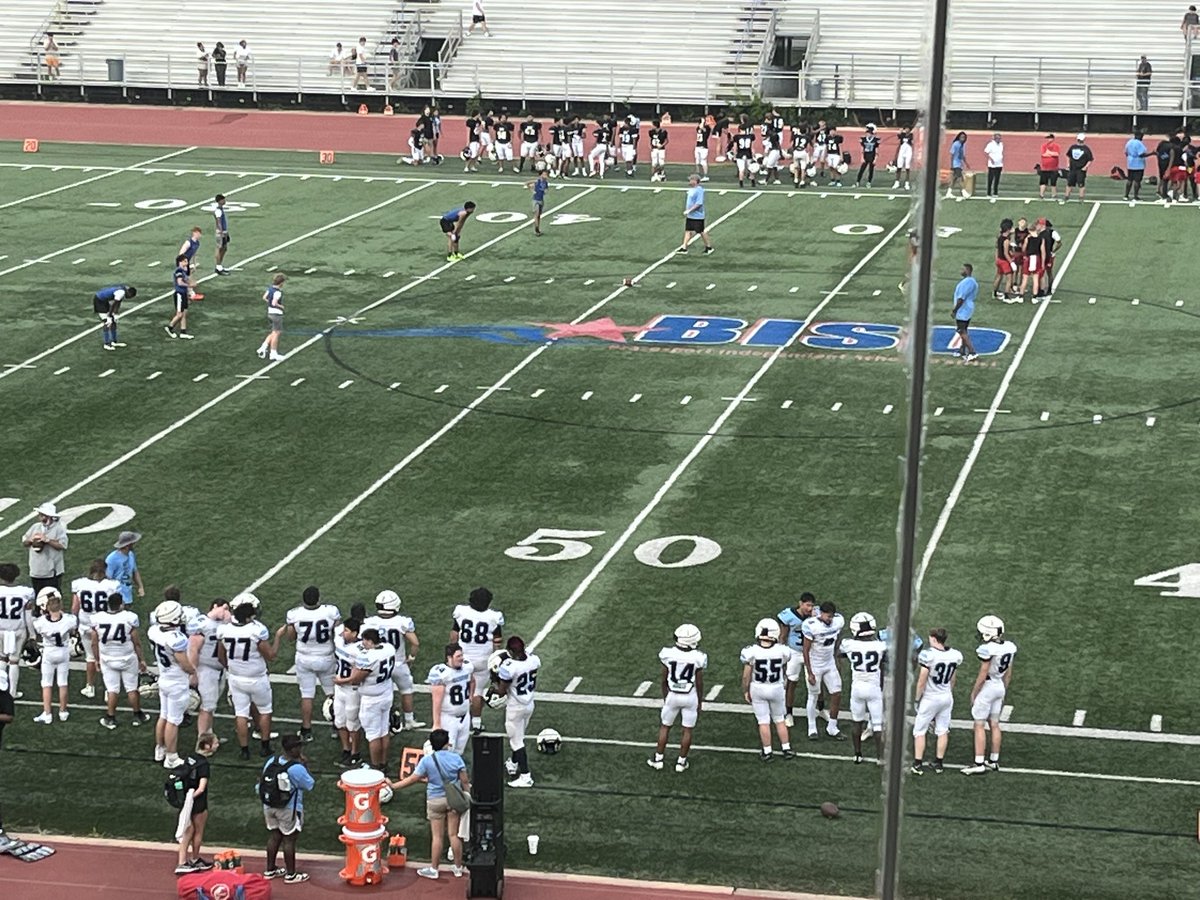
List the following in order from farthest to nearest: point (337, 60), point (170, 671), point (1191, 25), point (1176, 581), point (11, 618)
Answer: point (337, 60), point (1191, 25), point (1176, 581), point (11, 618), point (170, 671)

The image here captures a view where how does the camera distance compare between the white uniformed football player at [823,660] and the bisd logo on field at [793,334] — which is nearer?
the white uniformed football player at [823,660]

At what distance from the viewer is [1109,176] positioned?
4650 cm

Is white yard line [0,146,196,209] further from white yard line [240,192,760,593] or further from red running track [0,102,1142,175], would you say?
white yard line [240,192,760,593]

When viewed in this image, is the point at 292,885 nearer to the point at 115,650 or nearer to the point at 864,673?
the point at 115,650

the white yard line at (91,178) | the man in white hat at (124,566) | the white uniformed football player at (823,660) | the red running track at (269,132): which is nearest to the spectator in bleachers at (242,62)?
the red running track at (269,132)

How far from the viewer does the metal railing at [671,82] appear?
175 feet

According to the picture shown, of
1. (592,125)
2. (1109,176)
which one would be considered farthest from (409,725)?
(592,125)

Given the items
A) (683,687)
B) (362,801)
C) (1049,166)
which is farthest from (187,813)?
(1049,166)

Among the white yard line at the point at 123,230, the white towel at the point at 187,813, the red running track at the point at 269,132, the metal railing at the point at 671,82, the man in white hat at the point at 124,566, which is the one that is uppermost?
the metal railing at the point at 671,82

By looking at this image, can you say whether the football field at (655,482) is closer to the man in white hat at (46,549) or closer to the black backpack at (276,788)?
the black backpack at (276,788)

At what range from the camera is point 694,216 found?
37.5 m

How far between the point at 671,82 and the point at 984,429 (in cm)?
3171

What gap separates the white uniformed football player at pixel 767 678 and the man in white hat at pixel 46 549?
6.99 metres

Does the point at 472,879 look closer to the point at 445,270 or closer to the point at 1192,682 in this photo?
the point at 1192,682
